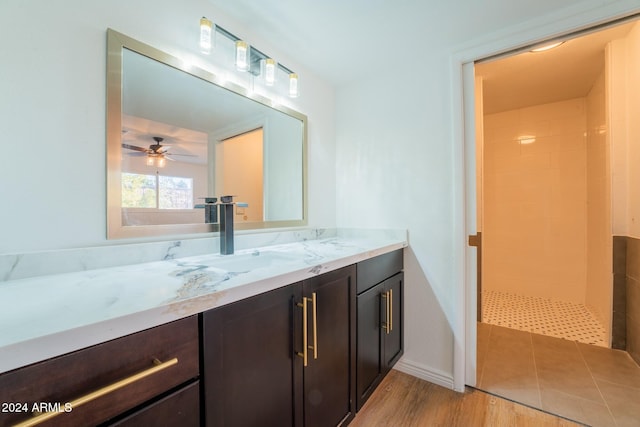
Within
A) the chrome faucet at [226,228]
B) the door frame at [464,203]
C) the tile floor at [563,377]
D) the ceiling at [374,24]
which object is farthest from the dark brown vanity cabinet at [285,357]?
the ceiling at [374,24]

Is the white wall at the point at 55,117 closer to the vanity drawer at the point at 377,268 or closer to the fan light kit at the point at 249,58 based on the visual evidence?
the fan light kit at the point at 249,58

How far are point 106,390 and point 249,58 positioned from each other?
149 cm

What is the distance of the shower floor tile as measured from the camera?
2.22 m

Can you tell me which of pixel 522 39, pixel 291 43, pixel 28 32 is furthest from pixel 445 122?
pixel 28 32

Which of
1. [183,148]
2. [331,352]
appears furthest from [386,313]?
[183,148]

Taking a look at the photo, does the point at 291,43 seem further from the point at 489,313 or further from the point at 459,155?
the point at 489,313

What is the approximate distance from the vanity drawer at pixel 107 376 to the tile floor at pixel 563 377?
5.86 feet

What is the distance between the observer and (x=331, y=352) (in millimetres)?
1118

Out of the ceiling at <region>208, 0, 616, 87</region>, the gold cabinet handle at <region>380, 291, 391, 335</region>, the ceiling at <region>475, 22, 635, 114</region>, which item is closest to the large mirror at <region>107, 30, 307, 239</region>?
the ceiling at <region>208, 0, 616, 87</region>

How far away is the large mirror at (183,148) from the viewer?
1022 millimetres

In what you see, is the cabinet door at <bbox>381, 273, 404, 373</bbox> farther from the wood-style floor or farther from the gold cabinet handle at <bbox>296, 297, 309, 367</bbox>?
the gold cabinet handle at <bbox>296, 297, 309, 367</bbox>

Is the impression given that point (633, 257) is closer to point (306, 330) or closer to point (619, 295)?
point (619, 295)

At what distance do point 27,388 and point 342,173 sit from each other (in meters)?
1.88

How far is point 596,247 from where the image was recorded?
2.46 meters
